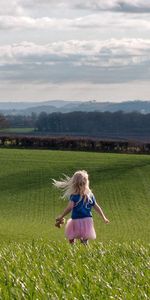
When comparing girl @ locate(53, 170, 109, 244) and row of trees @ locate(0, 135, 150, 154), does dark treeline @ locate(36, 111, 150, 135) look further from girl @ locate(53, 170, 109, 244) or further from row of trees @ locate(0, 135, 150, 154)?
girl @ locate(53, 170, 109, 244)

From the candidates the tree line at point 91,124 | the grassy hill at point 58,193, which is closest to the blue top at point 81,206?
the grassy hill at point 58,193

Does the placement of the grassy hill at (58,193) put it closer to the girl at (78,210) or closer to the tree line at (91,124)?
the girl at (78,210)

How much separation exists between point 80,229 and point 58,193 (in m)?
26.3

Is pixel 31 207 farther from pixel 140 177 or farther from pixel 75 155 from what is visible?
pixel 75 155

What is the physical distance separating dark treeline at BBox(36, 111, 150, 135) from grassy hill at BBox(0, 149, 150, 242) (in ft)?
285

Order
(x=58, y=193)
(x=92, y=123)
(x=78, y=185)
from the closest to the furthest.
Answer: (x=78, y=185) < (x=58, y=193) < (x=92, y=123)

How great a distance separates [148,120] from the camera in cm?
14012

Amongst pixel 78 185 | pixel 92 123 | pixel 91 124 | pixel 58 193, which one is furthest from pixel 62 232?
pixel 91 124

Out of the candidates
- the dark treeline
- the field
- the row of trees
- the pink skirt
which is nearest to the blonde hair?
the pink skirt

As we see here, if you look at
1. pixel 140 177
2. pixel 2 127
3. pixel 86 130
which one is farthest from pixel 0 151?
pixel 86 130

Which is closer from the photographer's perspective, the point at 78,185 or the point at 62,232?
the point at 78,185

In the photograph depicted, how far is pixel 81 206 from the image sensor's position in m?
12.5

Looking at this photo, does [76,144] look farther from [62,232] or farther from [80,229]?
[80,229]

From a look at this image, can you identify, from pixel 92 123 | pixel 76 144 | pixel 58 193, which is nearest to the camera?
pixel 58 193
